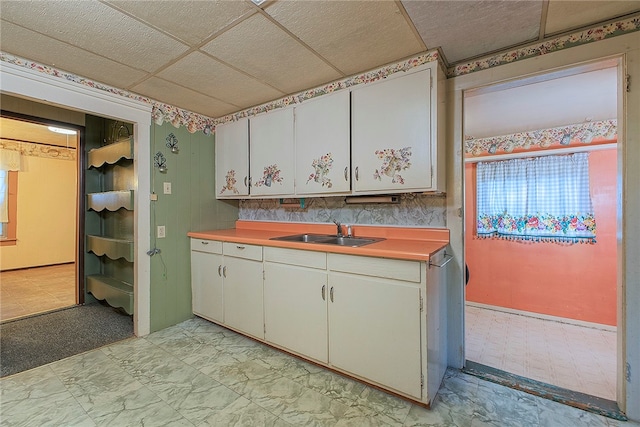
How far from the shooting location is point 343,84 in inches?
89.7

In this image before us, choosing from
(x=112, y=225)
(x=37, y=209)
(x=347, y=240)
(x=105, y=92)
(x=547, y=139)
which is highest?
(x=105, y=92)

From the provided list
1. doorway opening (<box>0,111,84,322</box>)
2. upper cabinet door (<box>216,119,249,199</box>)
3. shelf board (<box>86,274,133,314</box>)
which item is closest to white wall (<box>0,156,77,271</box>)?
doorway opening (<box>0,111,84,322</box>)

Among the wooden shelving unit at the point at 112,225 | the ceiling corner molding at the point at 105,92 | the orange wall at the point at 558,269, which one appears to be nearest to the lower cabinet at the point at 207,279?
the wooden shelving unit at the point at 112,225

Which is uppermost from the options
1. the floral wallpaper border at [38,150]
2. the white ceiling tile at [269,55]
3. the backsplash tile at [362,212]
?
the floral wallpaper border at [38,150]

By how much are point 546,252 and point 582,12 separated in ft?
8.51

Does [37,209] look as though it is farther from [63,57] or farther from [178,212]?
[63,57]

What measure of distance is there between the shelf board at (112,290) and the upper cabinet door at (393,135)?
254cm

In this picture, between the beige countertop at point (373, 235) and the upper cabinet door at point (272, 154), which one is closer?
the beige countertop at point (373, 235)

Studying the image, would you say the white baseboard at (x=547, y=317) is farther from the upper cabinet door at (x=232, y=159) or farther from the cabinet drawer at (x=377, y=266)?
the upper cabinet door at (x=232, y=159)

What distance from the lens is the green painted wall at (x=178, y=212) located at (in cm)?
270

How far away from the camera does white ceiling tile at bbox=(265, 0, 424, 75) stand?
144 centimetres

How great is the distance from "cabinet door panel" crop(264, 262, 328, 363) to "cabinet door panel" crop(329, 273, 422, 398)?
88 millimetres

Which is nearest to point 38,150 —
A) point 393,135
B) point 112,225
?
point 112,225

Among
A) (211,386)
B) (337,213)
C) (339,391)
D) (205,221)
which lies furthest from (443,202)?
(205,221)
